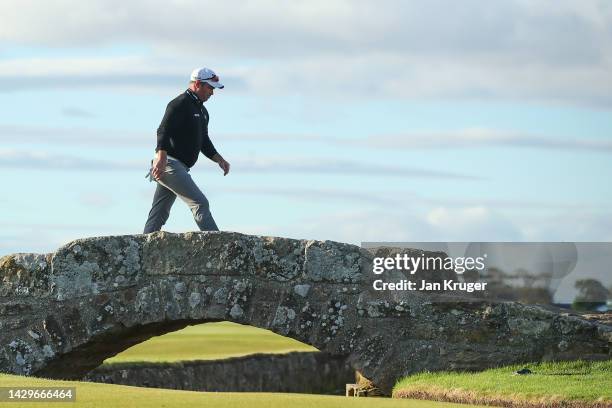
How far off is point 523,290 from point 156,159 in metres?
4.23

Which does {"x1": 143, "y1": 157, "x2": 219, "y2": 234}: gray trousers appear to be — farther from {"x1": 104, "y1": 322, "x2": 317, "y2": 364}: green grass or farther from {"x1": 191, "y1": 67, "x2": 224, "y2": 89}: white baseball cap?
{"x1": 104, "y1": 322, "x2": 317, "y2": 364}: green grass

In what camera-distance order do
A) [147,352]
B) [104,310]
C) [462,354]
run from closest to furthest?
[462,354] → [104,310] → [147,352]

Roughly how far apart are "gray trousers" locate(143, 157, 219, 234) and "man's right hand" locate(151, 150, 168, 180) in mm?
44

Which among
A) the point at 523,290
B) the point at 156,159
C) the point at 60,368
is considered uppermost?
the point at 156,159

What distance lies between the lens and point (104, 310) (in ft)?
44.4

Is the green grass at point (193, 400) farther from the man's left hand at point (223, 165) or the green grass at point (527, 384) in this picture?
the man's left hand at point (223, 165)

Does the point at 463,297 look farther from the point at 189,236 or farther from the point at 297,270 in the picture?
the point at 189,236

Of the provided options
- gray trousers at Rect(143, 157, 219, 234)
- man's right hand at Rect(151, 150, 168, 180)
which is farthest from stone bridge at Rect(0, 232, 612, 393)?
man's right hand at Rect(151, 150, 168, 180)

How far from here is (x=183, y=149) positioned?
1377 cm

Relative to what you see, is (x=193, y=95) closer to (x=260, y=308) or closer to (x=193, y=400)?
(x=260, y=308)

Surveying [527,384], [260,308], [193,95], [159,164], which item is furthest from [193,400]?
[193,95]

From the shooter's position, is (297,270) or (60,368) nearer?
(297,270)

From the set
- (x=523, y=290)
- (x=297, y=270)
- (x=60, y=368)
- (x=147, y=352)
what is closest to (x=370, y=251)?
(x=297, y=270)

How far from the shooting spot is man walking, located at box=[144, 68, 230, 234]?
13.6 m
